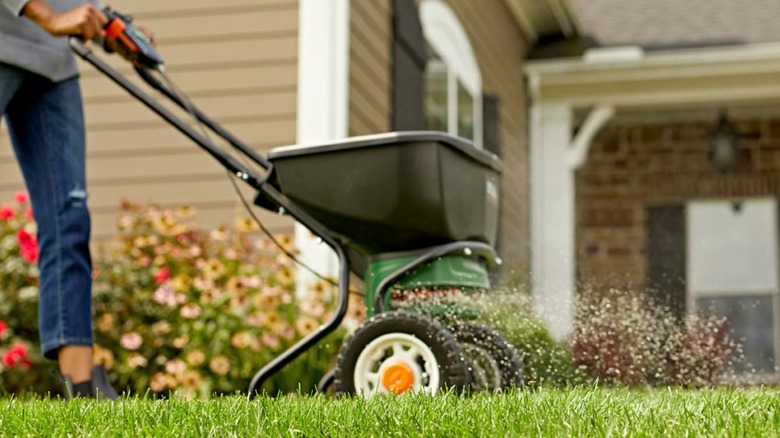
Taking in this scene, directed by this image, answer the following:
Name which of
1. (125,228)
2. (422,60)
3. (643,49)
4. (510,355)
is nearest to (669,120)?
(643,49)

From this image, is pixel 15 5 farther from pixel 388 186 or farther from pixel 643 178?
pixel 643 178

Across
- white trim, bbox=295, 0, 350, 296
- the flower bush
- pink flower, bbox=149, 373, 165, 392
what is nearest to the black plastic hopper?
the flower bush

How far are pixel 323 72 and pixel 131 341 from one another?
1.57m

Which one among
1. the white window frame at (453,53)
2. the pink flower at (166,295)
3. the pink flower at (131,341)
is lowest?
the pink flower at (131,341)

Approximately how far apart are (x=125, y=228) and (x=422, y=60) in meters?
2.43

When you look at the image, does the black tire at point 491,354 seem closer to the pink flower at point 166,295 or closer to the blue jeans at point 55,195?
the blue jeans at point 55,195

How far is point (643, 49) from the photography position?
34.8ft

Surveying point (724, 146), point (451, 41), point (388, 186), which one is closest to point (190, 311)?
point (388, 186)

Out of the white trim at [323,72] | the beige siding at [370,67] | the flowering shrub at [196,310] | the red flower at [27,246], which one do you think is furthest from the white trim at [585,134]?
the red flower at [27,246]

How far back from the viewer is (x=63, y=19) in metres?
3.73

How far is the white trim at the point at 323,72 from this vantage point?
6.13m

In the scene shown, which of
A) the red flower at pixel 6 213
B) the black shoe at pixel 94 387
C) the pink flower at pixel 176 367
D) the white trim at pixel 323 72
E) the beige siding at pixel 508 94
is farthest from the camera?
the beige siding at pixel 508 94

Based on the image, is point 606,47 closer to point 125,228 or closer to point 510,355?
point 125,228

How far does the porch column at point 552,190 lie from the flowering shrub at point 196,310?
4707 millimetres
